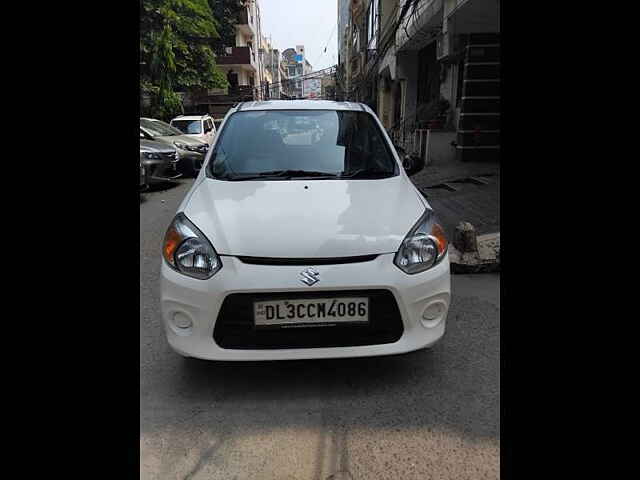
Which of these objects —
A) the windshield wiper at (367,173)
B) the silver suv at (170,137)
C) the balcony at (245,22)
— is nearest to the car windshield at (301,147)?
the windshield wiper at (367,173)

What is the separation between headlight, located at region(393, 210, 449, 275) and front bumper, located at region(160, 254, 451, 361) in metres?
0.04

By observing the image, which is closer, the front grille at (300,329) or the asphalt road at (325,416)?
the asphalt road at (325,416)

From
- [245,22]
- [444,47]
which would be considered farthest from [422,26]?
[245,22]

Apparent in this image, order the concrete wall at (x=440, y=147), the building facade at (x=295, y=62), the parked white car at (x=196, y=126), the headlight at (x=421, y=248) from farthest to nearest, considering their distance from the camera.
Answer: the building facade at (x=295, y=62) → the parked white car at (x=196, y=126) → the concrete wall at (x=440, y=147) → the headlight at (x=421, y=248)

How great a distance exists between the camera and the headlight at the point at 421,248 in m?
2.33

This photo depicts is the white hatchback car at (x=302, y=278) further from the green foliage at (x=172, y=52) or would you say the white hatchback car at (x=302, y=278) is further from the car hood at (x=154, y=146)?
the green foliage at (x=172, y=52)

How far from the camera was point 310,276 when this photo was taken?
7.27ft

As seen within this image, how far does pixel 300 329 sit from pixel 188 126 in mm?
13661

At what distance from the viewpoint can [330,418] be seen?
2.28m

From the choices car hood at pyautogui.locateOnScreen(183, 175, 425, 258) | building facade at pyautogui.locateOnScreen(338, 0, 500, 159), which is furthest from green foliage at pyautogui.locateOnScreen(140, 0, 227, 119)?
car hood at pyautogui.locateOnScreen(183, 175, 425, 258)

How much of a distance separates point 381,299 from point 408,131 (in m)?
13.4

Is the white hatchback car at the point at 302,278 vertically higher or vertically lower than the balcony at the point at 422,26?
lower

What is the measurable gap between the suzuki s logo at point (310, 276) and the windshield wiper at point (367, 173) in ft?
3.26

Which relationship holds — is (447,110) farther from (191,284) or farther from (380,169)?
(191,284)
